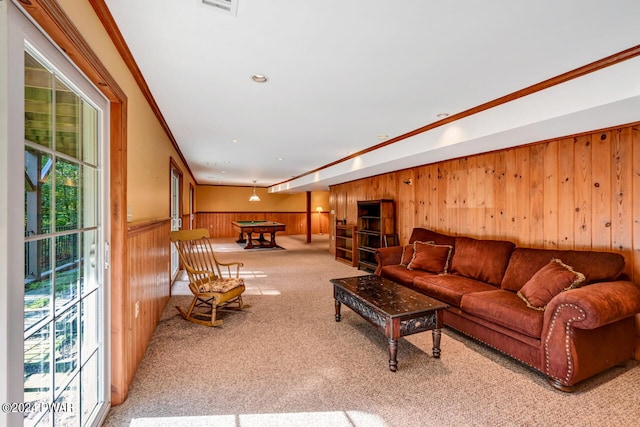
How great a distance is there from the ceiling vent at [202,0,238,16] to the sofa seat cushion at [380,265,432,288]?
3.31 m

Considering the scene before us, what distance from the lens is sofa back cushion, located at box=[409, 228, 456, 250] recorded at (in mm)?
4162

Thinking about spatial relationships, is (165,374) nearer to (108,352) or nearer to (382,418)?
(108,352)

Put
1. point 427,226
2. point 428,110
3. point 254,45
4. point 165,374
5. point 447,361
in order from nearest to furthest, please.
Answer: point 254,45, point 165,374, point 447,361, point 428,110, point 427,226

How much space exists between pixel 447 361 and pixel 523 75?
244 centimetres

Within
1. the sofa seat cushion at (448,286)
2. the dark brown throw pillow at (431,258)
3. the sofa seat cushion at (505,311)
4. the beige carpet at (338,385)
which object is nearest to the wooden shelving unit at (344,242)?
the dark brown throw pillow at (431,258)

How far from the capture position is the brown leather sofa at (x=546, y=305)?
6.84 ft

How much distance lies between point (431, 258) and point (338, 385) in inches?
94.0

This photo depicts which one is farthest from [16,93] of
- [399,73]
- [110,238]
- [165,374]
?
[399,73]

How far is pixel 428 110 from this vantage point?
315 cm

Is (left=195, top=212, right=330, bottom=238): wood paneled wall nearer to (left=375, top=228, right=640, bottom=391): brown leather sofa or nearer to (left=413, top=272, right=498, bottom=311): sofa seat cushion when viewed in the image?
(left=413, top=272, right=498, bottom=311): sofa seat cushion

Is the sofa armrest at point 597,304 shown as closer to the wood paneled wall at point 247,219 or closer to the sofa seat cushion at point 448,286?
the sofa seat cushion at point 448,286

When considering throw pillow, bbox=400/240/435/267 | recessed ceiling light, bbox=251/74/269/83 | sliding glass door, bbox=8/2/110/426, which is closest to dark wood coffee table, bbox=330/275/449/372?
throw pillow, bbox=400/240/435/267

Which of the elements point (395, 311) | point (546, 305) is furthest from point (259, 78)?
point (546, 305)

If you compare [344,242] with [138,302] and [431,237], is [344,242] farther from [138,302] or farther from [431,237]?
[138,302]
